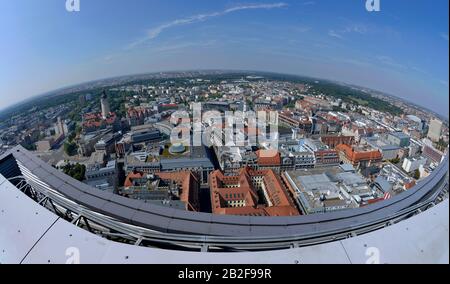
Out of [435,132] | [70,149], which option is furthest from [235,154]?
[435,132]

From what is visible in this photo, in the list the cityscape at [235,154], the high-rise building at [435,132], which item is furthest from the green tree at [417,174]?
the high-rise building at [435,132]

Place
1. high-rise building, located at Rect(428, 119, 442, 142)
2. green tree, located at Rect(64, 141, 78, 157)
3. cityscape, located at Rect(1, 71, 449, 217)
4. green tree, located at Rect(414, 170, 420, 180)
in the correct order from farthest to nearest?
high-rise building, located at Rect(428, 119, 442, 142)
green tree, located at Rect(64, 141, 78, 157)
green tree, located at Rect(414, 170, 420, 180)
cityscape, located at Rect(1, 71, 449, 217)

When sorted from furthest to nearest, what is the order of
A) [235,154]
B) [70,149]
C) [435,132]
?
[435,132] < [70,149] < [235,154]

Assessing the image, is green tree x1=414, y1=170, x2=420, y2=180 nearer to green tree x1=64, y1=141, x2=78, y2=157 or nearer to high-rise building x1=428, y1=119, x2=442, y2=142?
high-rise building x1=428, y1=119, x2=442, y2=142

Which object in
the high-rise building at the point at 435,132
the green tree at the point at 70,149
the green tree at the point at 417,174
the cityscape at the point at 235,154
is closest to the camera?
the cityscape at the point at 235,154

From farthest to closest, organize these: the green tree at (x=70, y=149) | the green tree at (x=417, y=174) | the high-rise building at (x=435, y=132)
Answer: the high-rise building at (x=435, y=132)
the green tree at (x=70, y=149)
the green tree at (x=417, y=174)

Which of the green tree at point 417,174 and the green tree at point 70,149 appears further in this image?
the green tree at point 70,149

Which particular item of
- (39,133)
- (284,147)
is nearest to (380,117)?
(284,147)

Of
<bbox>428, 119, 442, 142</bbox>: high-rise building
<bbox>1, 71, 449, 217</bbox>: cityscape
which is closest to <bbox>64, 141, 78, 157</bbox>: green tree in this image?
<bbox>1, 71, 449, 217</bbox>: cityscape

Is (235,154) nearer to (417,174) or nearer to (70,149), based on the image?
(417,174)

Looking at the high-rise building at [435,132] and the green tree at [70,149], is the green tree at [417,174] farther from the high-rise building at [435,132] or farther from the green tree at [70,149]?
the green tree at [70,149]

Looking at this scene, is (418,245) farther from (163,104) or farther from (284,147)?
(163,104)
